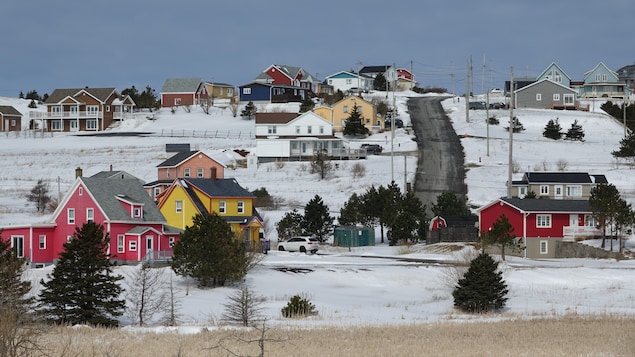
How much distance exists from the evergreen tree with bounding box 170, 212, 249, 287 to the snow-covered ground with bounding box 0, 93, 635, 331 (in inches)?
29.5

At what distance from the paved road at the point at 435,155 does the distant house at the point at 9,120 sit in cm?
5181

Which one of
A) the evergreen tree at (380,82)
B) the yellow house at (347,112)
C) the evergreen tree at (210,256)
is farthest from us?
the evergreen tree at (380,82)

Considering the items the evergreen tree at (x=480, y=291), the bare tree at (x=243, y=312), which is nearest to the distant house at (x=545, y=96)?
the evergreen tree at (x=480, y=291)

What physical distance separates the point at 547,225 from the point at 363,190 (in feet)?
85.6

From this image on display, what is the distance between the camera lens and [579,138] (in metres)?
115

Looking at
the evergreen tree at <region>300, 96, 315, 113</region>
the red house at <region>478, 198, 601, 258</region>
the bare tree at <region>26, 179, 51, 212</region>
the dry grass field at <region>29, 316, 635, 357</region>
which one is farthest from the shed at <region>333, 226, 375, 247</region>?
the evergreen tree at <region>300, 96, 315, 113</region>

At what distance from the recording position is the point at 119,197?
6009 centimetres

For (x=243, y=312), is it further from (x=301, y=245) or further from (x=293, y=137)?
(x=293, y=137)

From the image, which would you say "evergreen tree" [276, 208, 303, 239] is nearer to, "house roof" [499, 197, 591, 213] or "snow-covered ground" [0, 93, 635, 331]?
"snow-covered ground" [0, 93, 635, 331]

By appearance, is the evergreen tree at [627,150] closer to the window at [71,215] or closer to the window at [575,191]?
the window at [575,191]

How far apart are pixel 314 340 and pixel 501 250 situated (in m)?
35.3

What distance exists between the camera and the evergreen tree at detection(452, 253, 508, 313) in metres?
44.6

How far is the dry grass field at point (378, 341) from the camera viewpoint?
92.6 ft

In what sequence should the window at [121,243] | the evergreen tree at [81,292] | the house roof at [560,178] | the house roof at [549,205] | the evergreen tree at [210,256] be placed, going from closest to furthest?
the evergreen tree at [81,292] → the evergreen tree at [210,256] → the window at [121,243] → the house roof at [549,205] → the house roof at [560,178]
